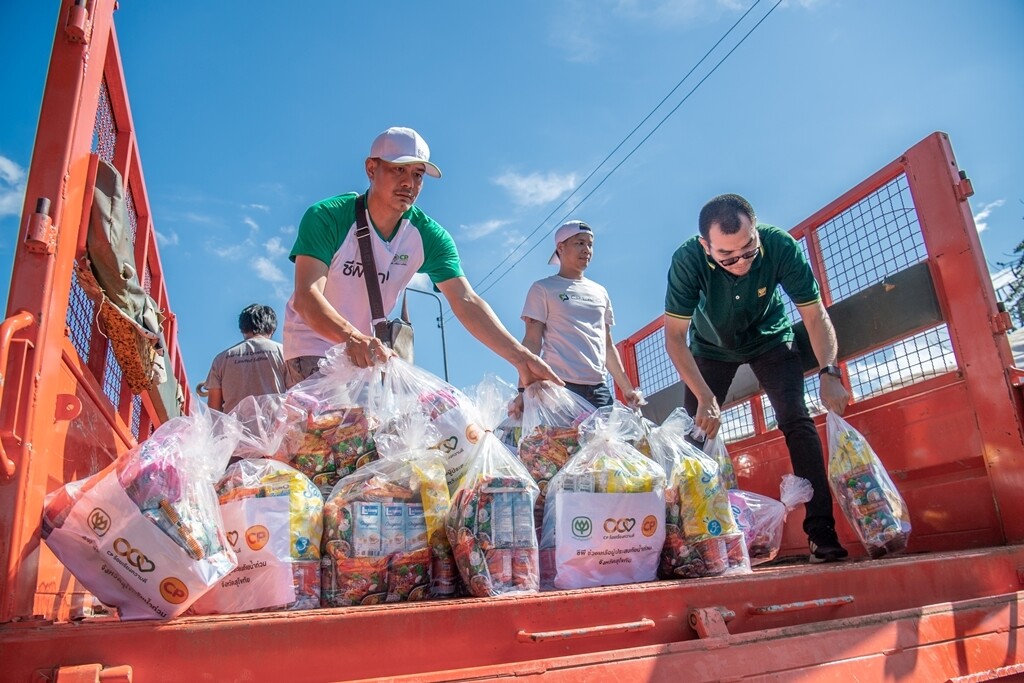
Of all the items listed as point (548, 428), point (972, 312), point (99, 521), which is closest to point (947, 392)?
point (972, 312)

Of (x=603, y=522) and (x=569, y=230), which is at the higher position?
(x=569, y=230)

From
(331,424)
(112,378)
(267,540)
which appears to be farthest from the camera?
(112,378)

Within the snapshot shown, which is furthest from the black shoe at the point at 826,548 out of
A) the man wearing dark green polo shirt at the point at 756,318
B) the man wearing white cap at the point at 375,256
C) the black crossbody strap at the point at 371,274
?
the black crossbody strap at the point at 371,274

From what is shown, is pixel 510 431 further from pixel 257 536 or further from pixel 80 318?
pixel 80 318

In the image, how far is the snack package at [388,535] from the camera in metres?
1.85

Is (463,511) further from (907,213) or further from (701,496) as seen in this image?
(907,213)

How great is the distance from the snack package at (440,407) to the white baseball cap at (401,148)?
2.91ft

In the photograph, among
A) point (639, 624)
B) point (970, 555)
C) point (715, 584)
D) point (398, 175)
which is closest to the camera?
point (639, 624)

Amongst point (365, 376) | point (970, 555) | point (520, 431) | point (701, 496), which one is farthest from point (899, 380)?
point (365, 376)

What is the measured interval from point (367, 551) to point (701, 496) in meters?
1.05

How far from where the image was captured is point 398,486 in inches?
78.4

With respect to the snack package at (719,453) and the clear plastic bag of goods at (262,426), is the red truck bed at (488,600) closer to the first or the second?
the clear plastic bag of goods at (262,426)

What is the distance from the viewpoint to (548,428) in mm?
2662

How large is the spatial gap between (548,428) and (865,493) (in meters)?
1.25
